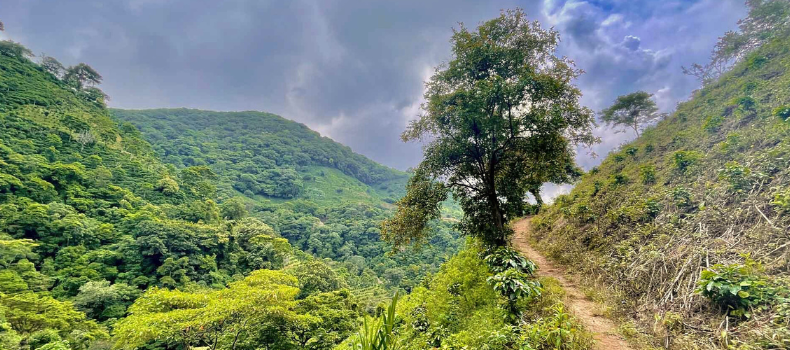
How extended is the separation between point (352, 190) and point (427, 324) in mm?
107906

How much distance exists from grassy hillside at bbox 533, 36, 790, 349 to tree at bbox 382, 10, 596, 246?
266cm

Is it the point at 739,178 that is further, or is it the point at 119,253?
the point at 119,253

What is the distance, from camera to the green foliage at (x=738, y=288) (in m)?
3.87

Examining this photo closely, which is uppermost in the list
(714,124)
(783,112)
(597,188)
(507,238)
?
(714,124)

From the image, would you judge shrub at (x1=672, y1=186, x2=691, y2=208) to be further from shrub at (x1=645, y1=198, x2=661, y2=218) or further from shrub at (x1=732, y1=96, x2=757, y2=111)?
shrub at (x1=732, y1=96, x2=757, y2=111)

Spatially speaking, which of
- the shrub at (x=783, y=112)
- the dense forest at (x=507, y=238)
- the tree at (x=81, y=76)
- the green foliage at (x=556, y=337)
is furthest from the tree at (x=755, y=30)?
the tree at (x=81, y=76)

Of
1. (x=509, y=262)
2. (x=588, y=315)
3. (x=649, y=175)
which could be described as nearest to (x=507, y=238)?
(x=509, y=262)

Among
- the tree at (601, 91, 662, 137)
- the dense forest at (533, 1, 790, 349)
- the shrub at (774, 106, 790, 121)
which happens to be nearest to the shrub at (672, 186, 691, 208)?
the dense forest at (533, 1, 790, 349)

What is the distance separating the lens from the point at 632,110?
2309 cm

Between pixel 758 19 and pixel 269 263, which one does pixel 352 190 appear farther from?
pixel 758 19

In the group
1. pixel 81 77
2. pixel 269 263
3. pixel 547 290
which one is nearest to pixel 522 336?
pixel 547 290

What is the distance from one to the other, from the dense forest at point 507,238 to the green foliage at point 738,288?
25mm

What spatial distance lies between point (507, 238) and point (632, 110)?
2297 cm

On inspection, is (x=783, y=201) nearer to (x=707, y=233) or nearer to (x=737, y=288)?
(x=707, y=233)
